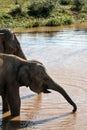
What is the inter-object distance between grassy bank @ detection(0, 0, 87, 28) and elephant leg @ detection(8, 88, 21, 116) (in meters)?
24.3

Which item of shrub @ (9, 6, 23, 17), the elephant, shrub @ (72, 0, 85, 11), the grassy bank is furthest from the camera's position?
shrub @ (72, 0, 85, 11)

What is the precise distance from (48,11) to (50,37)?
16.9 m

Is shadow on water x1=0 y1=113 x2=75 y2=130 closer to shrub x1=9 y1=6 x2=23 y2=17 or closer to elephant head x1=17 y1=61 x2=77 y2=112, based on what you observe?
elephant head x1=17 y1=61 x2=77 y2=112

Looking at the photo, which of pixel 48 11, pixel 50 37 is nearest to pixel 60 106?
pixel 50 37

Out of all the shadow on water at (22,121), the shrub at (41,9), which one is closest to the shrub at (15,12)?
the shrub at (41,9)

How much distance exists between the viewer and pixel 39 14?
40969mm

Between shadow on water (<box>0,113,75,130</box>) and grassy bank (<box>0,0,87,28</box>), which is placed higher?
shadow on water (<box>0,113,75,130</box>)

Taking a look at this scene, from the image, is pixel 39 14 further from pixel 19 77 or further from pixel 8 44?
pixel 19 77

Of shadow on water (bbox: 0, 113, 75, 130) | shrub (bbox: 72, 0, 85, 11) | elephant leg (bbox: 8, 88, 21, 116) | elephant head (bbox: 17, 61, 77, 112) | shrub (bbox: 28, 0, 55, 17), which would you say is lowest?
shrub (bbox: 72, 0, 85, 11)

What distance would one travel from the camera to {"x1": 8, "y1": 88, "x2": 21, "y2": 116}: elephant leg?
8.72 m

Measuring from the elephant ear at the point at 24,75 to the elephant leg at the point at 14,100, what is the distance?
259 millimetres

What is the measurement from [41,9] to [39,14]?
0.57 m

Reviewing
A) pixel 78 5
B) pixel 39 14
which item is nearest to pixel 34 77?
pixel 39 14

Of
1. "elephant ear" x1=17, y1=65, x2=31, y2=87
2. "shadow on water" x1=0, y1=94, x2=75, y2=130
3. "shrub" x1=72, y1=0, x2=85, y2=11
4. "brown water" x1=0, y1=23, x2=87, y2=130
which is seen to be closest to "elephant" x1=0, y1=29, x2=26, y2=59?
"brown water" x1=0, y1=23, x2=87, y2=130
